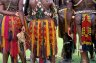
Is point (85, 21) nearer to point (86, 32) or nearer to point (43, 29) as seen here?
point (86, 32)

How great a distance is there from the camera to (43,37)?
692 cm

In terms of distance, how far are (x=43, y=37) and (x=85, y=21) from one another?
107cm

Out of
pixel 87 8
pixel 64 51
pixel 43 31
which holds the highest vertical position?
pixel 87 8

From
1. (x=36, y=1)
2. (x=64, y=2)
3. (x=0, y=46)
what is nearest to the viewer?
(x=36, y=1)

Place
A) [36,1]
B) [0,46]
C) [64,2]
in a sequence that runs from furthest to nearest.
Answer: [64,2], [0,46], [36,1]

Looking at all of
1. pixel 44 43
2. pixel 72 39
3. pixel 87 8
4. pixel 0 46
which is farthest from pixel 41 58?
pixel 72 39

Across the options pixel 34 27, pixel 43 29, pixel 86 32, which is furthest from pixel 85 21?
pixel 34 27

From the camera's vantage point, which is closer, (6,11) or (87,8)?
(6,11)

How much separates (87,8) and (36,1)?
1.23 m

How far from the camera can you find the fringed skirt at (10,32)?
701 centimetres

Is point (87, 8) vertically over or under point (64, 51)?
over

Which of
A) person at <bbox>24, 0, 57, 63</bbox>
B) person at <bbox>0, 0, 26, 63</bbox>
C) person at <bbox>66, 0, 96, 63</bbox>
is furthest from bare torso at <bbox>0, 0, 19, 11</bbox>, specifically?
person at <bbox>66, 0, 96, 63</bbox>

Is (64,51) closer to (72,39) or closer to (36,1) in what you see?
(72,39)

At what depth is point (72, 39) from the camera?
351 inches
